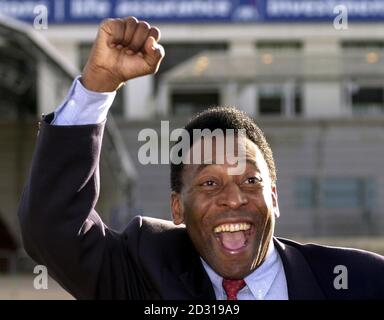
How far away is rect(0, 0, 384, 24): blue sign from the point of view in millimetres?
23547

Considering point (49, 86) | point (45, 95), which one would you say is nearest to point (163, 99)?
point (45, 95)

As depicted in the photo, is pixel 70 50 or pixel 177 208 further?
pixel 70 50

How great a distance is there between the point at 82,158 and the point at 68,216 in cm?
16

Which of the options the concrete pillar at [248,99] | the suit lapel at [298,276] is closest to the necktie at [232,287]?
the suit lapel at [298,276]

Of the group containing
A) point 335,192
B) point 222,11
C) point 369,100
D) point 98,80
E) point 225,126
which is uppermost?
point 222,11

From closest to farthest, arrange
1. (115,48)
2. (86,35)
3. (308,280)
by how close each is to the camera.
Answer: (115,48) → (308,280) → (86,35)

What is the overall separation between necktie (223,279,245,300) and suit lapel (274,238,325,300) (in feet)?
0.45

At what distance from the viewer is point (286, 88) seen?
2772cm

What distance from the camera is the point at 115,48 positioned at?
2.19 metres

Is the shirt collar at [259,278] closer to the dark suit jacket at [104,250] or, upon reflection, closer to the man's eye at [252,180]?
the dark suit jacket at [104,250]

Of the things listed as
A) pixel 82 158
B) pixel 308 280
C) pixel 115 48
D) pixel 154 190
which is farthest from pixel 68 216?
pixel 154 190

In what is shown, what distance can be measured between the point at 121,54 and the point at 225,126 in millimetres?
384

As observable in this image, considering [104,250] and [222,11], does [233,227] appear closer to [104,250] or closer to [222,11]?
[104,250]
